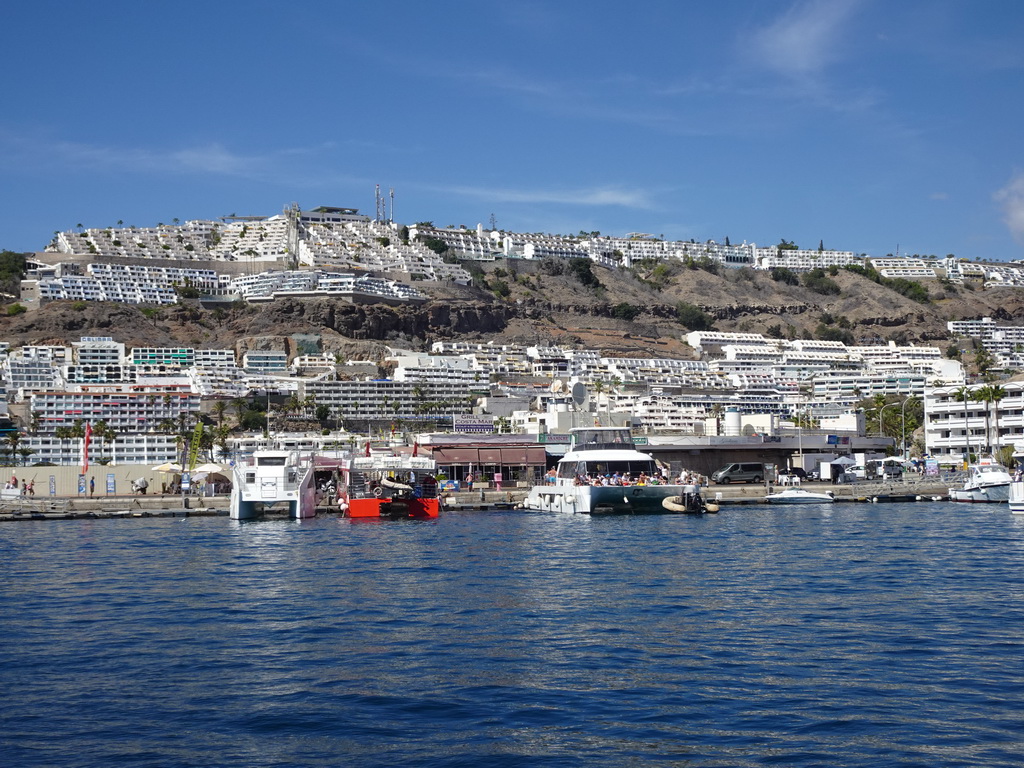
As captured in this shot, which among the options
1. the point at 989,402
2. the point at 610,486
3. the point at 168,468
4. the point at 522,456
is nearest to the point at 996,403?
the point at 989,402

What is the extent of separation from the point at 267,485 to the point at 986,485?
1441 inches

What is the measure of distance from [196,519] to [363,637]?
4269 cm

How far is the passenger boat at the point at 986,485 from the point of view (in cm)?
6347

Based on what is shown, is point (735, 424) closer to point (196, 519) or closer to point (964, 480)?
point (964, 480)

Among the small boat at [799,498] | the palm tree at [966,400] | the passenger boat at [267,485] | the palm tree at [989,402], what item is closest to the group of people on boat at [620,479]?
the small boat at [799,498]

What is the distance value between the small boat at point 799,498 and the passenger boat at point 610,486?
9716mm

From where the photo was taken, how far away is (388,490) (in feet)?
199

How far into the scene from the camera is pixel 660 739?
15773 mm

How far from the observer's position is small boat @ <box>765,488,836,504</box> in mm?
69875

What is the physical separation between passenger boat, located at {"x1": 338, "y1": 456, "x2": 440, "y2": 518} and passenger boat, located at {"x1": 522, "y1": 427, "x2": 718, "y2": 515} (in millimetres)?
6517

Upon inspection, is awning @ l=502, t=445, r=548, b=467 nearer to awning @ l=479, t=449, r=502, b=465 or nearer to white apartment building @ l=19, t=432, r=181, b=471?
awning @ l=479, t=449, r=502, b=465

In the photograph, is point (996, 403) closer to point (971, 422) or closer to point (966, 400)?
point (971, 422)

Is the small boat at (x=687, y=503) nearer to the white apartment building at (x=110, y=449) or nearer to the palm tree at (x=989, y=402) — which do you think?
the palm tree at (x=989, y=402)

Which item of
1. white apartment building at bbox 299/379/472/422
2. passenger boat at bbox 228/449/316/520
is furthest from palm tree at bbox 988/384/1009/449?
white apartment building at bbox 299/379/472/422
